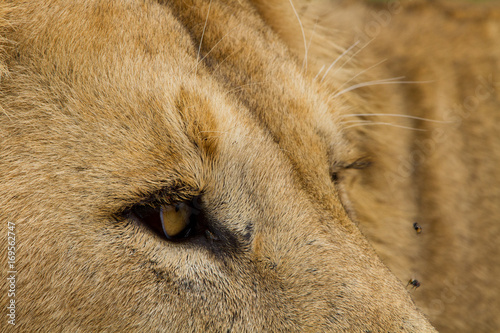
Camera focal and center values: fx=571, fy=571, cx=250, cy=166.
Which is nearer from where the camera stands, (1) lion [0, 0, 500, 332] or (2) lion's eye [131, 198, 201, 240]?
(1) lion [0, 0, 500, 332]

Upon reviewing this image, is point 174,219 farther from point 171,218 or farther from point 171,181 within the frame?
point 171,181

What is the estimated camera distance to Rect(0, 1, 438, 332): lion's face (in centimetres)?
166

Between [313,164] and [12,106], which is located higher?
[313,164]

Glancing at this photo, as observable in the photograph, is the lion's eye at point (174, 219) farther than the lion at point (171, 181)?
Yes

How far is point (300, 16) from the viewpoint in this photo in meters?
2.69

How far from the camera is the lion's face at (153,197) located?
5.45 feet

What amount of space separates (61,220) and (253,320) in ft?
2.12

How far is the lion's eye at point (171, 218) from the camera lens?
1.77m

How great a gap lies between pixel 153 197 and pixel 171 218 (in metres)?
0.10

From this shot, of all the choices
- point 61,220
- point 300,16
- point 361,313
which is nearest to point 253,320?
point 361,313

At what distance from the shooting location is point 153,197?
1750 mm

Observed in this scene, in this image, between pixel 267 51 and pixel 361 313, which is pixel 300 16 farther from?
pixel 361 313

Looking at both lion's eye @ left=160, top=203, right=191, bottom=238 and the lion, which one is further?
lion's eye @ left=160, top=203, right=191, bottom=238

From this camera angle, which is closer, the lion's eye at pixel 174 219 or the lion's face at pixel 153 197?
the lion's face at pixel 153 197
